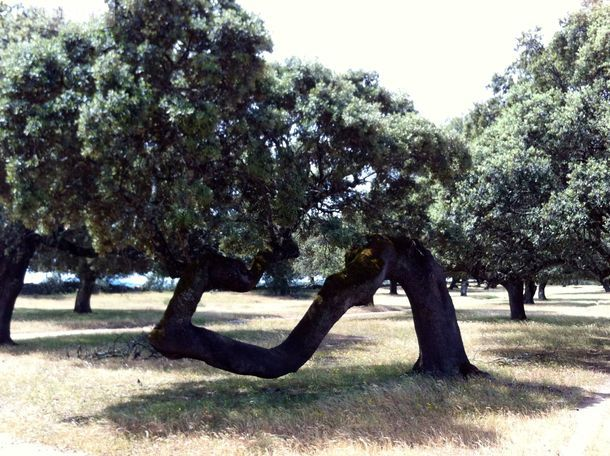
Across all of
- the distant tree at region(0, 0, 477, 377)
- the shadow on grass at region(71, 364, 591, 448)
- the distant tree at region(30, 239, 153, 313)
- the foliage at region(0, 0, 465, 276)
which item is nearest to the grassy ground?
the shadow on grass at region(71, 364, 591, 448)

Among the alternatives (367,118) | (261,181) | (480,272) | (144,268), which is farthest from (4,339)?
(480,272)

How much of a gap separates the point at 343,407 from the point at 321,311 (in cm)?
228

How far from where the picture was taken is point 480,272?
2644 centimetres

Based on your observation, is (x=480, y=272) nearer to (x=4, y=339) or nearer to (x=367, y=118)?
(x=367, y=118)

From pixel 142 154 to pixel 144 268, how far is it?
19.9 metres

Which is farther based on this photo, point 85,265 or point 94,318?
point 94,318

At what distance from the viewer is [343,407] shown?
33.4 ft

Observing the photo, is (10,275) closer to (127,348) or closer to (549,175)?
(127,348)

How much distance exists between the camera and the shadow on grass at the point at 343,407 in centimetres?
869

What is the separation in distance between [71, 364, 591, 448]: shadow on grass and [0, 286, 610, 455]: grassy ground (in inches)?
1.1

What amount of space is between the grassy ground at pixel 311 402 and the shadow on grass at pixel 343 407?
0.09 feet

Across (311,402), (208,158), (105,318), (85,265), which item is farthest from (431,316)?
(105,318)

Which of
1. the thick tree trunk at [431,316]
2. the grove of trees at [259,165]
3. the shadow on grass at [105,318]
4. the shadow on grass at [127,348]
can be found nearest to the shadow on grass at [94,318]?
the shadow on grass at [105,318]

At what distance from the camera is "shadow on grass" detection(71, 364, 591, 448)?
8.69 metres
